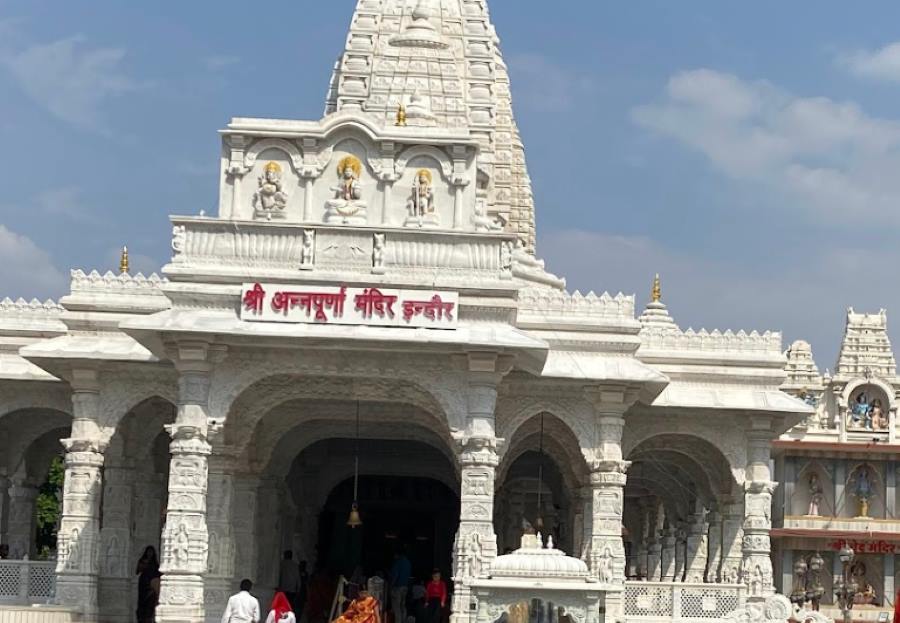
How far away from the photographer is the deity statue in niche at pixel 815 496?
5694 cm

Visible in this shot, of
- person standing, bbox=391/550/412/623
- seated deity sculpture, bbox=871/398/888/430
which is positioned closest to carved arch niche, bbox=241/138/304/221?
person standing, bbox=391/550/412/623

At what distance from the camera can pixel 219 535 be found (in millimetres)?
34688

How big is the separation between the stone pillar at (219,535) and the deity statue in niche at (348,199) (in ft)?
14.6

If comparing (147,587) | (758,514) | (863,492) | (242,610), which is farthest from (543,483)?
(242,610)

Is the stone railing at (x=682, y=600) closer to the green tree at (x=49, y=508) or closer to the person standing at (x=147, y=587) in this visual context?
the person standing at (x=147, y=587)

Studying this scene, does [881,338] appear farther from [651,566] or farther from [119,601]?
[119,601]

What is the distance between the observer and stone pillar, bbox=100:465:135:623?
1446 inches

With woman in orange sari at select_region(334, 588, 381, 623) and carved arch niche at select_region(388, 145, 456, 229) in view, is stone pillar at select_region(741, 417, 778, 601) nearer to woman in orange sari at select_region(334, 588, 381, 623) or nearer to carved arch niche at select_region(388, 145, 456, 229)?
carved arch niche at select_region(388, 145, 456, 229)

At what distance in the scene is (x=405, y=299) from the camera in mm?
32688

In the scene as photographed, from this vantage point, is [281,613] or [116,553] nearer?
[281,613]

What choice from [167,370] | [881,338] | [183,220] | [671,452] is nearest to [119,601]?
[167,370]

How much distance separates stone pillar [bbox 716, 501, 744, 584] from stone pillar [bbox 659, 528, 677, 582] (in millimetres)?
9934

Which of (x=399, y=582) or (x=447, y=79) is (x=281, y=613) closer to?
(x=399, y=582)

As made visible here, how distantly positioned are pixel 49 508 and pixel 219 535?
88.9ft
